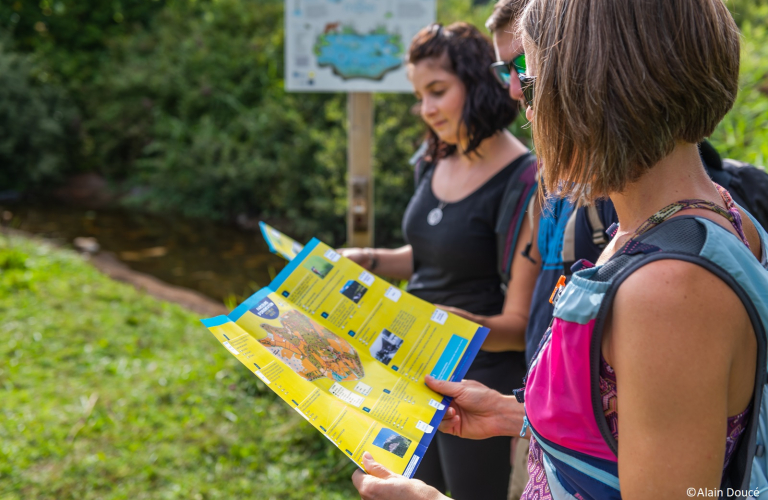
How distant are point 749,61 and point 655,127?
14.8 feet

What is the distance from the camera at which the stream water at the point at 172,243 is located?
663 centimetres

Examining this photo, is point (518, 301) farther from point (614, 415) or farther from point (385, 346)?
point (614, 415)

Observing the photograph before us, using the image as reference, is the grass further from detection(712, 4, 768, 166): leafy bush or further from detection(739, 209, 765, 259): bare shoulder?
detection(712, 4, 768, 166): leafy bush

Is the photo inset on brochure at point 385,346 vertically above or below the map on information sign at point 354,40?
below

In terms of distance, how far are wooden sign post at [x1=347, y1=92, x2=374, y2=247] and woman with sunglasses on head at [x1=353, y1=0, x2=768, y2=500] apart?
8.40ft

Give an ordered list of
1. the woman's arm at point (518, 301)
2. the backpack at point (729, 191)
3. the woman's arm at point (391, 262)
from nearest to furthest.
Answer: the backpack at point (729, 191), the woman's arm at point (518, 301), the woman's arm at point (391, 262)

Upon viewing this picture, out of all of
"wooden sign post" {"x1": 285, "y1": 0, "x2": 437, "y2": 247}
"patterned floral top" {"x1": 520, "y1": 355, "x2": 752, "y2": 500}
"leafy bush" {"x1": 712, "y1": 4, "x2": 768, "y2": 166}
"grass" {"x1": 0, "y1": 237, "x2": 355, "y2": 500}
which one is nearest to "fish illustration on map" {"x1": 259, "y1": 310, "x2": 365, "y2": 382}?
"patterned floral top" {"x1": 520, "y1": 355, "x2": 752, "y2": 500}

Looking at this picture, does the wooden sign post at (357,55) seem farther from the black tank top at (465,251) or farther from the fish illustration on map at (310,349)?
the fish illustration on map at (310,349)

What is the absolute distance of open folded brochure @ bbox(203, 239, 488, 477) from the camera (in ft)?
3.25

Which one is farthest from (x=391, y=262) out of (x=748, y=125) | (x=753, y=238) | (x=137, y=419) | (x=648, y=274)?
(x=748, y=125)

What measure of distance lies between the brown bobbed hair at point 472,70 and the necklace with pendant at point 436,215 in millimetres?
172

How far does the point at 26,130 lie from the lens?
34.0 feet

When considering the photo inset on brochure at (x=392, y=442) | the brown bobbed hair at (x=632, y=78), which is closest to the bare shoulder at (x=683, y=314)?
the brown bobbed hair at (x=632, y=78)

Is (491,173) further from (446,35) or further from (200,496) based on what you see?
(200,496)
